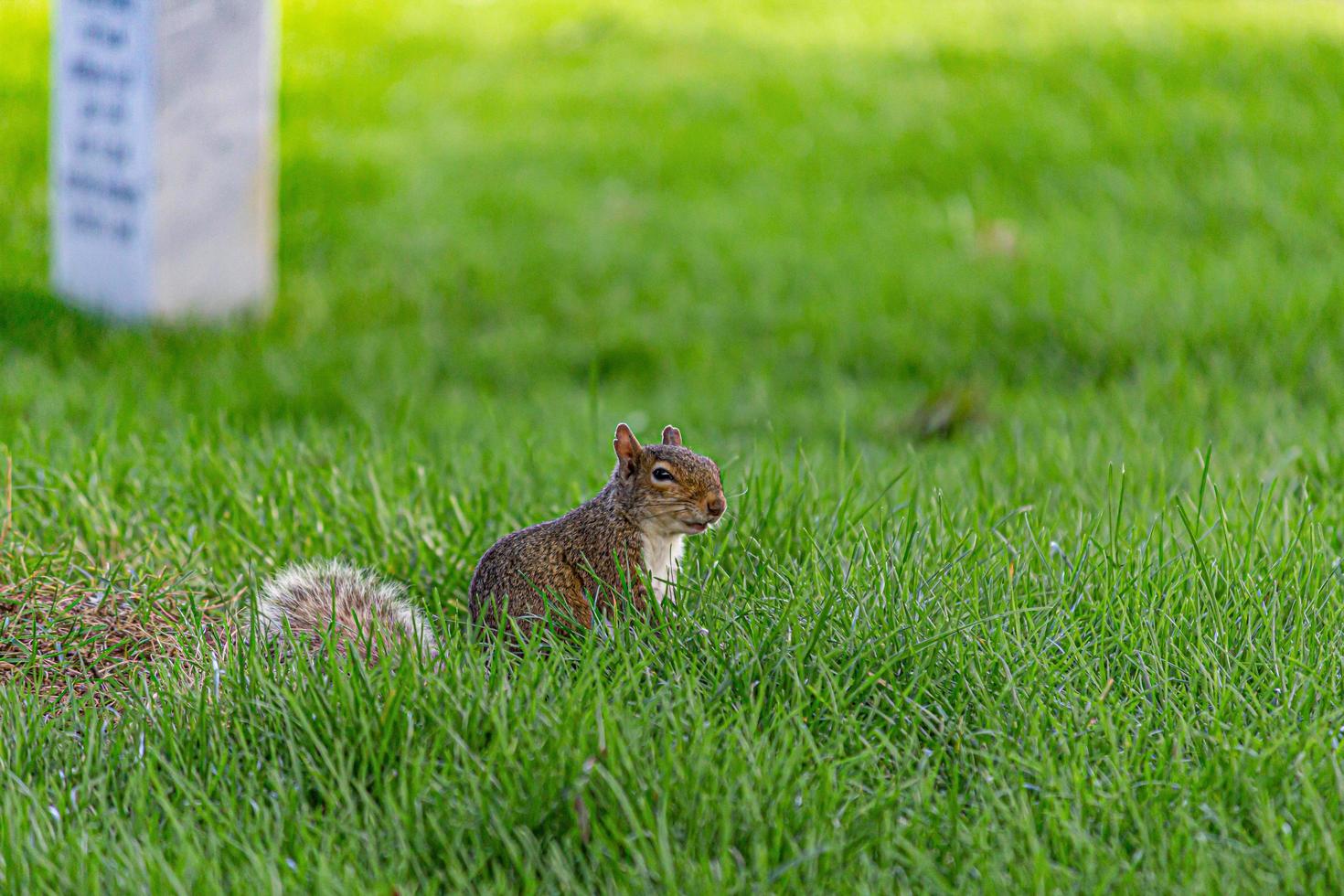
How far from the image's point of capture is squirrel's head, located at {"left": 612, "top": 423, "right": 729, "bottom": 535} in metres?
3.05

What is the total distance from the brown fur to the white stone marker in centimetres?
387

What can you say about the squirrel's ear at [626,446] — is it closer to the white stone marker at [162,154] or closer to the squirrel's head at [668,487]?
the squirrel's head at [668,487]

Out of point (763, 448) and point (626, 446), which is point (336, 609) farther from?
point (763, 448)

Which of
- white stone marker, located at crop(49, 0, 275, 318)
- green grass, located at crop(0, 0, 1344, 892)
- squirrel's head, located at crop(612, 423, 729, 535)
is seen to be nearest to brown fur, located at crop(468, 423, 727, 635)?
squirrel's head, located at crop(612, 423, 729, 535)

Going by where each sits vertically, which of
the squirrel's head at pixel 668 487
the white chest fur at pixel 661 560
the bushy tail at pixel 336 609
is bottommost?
the bushy tail at pixel 336 609

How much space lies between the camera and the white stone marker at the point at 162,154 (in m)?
6.16

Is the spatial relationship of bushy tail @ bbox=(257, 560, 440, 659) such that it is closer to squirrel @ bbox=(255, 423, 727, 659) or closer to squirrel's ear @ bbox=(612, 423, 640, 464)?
squirrel @ bbox=(255, 423, 727, 659)

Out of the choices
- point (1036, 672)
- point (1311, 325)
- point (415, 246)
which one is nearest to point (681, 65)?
point (415, 246)

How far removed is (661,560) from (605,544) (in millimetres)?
144

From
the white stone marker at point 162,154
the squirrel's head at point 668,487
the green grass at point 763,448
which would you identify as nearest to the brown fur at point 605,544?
the squirrel's head at point 668,487

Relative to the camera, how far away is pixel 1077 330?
6211mm

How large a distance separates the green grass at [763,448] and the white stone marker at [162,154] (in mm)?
332

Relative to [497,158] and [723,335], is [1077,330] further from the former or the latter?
[497,158]

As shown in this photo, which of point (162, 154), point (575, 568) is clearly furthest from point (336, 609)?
point (162, 154)
